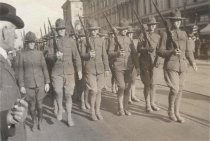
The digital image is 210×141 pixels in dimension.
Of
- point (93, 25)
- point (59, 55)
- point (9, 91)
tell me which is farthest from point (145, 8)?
point (9, 91)

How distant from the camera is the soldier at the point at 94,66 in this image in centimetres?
777

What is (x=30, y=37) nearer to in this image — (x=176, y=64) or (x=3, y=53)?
(x=176, y=64)

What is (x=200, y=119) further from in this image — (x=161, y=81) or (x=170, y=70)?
(x=161, y=81)

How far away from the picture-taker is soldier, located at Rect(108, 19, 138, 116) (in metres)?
7.94

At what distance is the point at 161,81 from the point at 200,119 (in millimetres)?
4967

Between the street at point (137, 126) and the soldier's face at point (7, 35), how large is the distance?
160 inches

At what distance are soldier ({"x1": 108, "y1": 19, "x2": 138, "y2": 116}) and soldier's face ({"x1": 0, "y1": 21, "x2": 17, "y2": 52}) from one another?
554 centimetres

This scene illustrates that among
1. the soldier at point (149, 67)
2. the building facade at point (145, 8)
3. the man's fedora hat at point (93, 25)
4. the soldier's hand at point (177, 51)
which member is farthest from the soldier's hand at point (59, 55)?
the building facade at point (145, 8)

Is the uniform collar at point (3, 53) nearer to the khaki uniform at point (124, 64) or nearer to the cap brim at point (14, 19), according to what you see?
the cap brim at point (14, 19)

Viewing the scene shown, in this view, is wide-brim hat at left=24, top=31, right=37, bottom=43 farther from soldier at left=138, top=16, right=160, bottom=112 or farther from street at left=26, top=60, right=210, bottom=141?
soldier at left=138, top=16, right=160, bottom=112

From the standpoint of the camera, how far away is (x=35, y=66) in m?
7.66

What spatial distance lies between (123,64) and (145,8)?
105 ft

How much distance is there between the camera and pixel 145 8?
128ft

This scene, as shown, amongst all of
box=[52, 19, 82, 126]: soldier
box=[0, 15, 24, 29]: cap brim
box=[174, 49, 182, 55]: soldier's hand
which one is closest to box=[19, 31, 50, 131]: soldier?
box=[52, 19, 82, 126]: soldier
